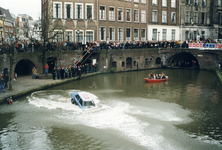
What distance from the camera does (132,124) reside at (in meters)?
20.2

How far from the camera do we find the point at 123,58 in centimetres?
4988

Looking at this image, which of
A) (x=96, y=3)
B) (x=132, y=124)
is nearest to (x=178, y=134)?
(x=132, y=124)

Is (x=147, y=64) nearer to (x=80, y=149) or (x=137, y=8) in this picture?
(x=137, y=8)

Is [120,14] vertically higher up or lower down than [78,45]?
higher up

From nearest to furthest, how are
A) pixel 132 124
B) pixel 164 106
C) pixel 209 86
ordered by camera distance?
pixel 132 124 → pixel 164 106 → pixel 209 86

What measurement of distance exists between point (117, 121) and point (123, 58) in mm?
29813

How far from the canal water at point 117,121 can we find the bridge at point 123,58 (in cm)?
839

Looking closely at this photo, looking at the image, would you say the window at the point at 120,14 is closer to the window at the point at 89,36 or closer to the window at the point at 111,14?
the window at the point at 111,14

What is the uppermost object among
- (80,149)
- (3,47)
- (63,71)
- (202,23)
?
(202,23)

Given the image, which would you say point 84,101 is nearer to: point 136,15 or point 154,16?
point 136,15

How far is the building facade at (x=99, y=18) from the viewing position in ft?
155

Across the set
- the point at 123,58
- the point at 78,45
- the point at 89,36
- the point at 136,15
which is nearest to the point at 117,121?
the point at 78,45

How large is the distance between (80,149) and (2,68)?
20.5 metres

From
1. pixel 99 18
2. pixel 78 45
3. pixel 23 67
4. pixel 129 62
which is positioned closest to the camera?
pixel 23 67
